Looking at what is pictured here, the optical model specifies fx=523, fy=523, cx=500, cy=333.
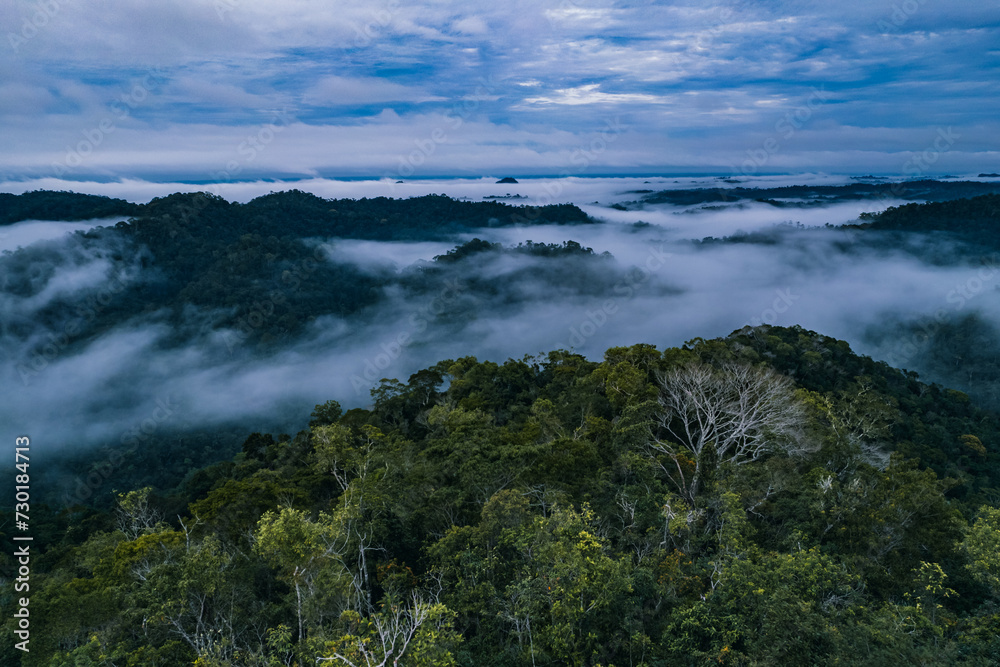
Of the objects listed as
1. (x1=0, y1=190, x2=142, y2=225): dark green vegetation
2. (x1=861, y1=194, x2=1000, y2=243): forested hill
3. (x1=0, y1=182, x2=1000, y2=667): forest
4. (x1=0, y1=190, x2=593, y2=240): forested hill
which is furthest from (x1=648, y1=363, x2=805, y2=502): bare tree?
(x1=0, y1=190, x2=142, y2=225): dark green vegetation

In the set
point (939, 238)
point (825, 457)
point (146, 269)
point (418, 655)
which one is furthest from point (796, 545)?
point (939, 238)

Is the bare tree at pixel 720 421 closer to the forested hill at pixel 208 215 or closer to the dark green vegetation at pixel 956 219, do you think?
the forested hill at pixel 208 215

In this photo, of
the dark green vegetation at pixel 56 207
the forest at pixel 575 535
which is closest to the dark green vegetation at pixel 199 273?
the dark green vegetation at pixel 56 207

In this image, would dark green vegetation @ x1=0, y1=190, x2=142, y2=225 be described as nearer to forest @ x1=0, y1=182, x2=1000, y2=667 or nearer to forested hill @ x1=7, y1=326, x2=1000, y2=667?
forest @ x1=0, y1=182, x2=1000, y2=667

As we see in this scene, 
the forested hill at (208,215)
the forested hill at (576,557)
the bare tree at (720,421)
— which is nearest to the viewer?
the forested hill at (576,557)

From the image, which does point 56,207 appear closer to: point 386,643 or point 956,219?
point 386,643

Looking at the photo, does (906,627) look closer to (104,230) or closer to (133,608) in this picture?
(133,608)
